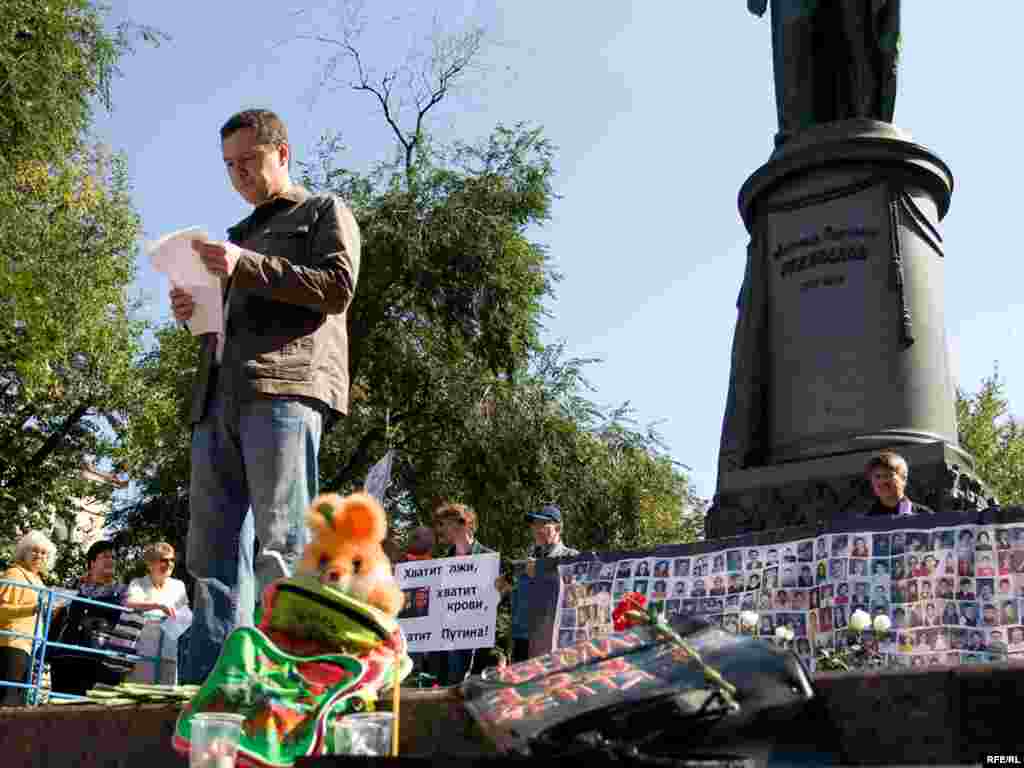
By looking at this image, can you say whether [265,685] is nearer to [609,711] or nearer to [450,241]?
[609,711]

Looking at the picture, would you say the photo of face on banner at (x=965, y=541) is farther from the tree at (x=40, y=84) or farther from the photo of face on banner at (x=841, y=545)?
the tree at (x=40, y=84)

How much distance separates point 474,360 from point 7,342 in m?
9.59

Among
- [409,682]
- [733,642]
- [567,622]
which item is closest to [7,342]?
[409,682]

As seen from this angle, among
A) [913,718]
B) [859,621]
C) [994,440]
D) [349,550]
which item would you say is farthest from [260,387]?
[994,440]

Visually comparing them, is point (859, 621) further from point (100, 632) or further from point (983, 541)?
point (100, 632)

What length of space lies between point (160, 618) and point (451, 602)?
82.9 inches

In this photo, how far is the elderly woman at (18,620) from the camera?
291 inches

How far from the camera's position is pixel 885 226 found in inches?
364

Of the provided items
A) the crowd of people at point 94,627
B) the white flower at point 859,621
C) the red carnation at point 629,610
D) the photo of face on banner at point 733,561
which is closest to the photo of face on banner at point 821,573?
the photo of face on banner at point 733,561

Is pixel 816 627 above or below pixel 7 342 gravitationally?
below

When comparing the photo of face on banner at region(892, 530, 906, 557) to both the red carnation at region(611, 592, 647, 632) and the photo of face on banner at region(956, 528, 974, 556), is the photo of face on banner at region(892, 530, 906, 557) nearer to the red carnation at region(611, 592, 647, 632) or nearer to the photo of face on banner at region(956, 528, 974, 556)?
the photo of face on banner at region(956, 528, 974, 556)

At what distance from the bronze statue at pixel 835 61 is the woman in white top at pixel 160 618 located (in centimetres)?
566

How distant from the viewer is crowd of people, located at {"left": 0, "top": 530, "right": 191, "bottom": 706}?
7.48 metres

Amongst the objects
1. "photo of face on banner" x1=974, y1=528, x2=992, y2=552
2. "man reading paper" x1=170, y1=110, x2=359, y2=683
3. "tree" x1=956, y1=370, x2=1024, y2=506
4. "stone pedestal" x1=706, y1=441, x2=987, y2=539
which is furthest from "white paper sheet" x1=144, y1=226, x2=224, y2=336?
"tree" x1=956, y1=370, x2=1024, y2=506
